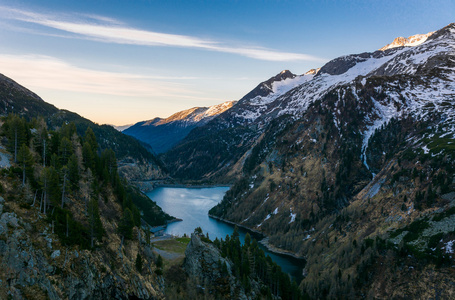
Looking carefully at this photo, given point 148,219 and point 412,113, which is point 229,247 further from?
point 412,113

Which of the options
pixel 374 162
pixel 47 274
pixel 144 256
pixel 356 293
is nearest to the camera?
pixel 47 274

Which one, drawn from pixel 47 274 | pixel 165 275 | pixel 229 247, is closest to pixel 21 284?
pixel 47 274

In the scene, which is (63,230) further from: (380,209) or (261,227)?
(261,227)

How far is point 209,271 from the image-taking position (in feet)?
238

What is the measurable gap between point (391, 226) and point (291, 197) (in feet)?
273

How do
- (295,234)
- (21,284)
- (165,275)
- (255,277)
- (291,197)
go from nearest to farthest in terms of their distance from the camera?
1. (21,284)
2. (165,275)
3. (255,277)
4. (295,234)
5. (291,197)

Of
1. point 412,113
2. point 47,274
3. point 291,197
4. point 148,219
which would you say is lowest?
point 148,219

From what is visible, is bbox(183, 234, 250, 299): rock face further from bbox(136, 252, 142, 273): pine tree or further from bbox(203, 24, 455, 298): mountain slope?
bbox(203, 24, 455, 298): mountain slope

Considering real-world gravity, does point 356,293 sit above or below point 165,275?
below

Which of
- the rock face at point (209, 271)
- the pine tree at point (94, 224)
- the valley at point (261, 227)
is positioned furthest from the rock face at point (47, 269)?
the rock face at point (209, 271)

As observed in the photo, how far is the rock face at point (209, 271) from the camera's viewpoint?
7088 centimetres

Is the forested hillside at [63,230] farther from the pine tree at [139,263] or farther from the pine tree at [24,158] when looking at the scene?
the pine tree at [139,263]

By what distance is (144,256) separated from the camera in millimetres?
62938

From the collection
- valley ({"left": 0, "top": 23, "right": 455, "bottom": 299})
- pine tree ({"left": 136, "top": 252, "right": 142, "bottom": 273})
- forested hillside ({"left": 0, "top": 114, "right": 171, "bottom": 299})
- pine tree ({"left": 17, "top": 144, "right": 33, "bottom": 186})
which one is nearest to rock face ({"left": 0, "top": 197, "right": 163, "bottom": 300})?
forested hillside ({"left": 0, "top": 114, "right": 171, "bottom": 299})
